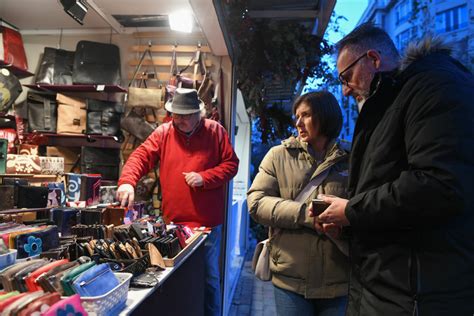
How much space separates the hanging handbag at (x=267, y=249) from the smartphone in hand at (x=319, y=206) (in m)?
0.23

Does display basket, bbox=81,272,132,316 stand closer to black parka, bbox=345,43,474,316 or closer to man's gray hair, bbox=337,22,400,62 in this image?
black parka, bbox=345,43,474,316

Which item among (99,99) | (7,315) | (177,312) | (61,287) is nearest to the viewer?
(7,315)

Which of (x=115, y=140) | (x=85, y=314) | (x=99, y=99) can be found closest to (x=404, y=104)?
(x=85, y=314)

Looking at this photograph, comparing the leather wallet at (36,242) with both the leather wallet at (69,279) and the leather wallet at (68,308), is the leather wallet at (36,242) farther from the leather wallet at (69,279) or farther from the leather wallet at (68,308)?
the leather wallet at (68,308)

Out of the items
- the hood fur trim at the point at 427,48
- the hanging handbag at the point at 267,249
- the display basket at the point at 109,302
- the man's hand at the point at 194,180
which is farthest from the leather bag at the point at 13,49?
the hood fur trim at the point at 427,48

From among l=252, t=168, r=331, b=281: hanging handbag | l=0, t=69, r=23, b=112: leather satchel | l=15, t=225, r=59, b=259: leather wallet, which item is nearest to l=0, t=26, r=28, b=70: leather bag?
l=0, t=69, r=23, b=112: leather satchel

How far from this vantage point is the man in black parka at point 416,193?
96 centimetres

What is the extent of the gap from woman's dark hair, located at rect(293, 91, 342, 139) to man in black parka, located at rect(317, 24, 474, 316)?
16.1 inches

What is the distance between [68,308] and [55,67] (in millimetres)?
3553

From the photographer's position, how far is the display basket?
90 cm

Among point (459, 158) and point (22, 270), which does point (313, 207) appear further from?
point (22, 270)

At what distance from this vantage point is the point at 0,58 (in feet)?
11.7

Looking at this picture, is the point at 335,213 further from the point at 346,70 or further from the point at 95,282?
the point at 95,282

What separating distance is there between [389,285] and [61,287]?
3.05 ft
